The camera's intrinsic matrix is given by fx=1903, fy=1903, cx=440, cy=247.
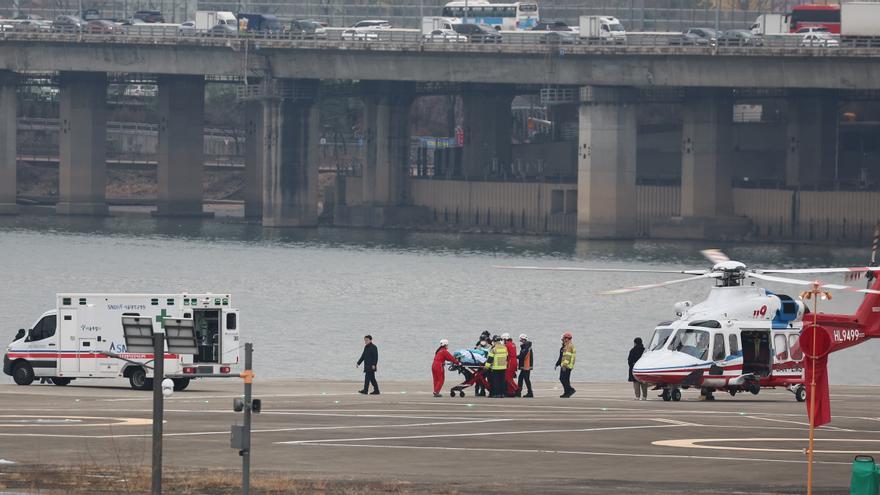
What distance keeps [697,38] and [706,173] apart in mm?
10404

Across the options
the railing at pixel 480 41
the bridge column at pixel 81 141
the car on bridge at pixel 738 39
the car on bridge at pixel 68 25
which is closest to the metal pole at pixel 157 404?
the railing at pixel 480 41

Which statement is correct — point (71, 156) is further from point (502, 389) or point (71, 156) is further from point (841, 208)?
point (502, 389)

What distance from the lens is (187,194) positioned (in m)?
169

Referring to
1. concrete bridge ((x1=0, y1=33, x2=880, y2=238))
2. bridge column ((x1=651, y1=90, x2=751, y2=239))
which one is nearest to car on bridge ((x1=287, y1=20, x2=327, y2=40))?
concrete bridge ((x1=0, y1=33, x2=880, y2=238))

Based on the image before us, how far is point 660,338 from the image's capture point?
47.4 meters

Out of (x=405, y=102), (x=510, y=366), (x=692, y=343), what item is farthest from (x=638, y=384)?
(x=405, y=102)

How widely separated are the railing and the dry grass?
101365mm

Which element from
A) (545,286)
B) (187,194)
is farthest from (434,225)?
(545,286)

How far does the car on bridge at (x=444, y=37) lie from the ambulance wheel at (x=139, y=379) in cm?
9592

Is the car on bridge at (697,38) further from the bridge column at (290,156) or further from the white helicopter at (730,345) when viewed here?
the white helicopter at (730,345)

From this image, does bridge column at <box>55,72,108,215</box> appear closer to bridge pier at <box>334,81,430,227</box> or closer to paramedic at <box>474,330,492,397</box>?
bridge pier at <box>334,81,430,227</box>

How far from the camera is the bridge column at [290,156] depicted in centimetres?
15412

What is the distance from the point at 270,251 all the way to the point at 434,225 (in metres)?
32.3

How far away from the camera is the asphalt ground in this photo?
32.1 meters
